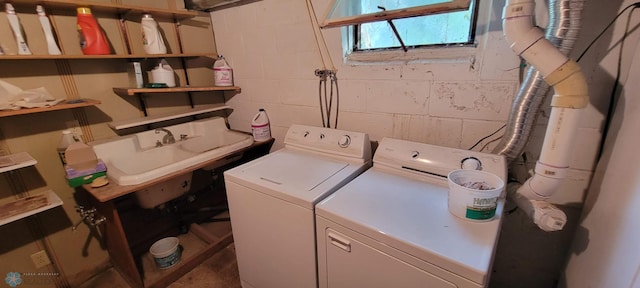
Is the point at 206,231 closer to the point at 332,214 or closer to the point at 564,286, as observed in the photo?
the point at 332,214

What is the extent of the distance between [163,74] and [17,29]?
2.19 ft

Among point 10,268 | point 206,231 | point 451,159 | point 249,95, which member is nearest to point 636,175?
point 451,159

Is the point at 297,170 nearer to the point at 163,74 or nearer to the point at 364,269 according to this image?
the point at 364,269

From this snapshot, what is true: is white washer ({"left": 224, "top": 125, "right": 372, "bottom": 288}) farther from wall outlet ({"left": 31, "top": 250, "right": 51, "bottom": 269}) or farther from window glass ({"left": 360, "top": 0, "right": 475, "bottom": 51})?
wall outlet ({"left": 31, "top": 250, "right": 51, "bottom": 269})

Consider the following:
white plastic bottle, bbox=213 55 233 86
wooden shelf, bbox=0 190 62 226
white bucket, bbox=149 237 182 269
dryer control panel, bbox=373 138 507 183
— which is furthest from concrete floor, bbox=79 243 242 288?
white plastic bottle, bbox=213 55 233 86

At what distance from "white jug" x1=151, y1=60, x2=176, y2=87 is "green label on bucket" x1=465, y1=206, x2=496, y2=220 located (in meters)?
1.96

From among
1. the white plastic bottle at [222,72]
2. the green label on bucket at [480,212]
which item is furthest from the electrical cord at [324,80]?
the green label on bucket at [480,212]

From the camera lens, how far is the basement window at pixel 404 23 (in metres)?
1.14

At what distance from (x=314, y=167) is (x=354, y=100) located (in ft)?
1.66

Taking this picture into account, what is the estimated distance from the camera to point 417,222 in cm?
89

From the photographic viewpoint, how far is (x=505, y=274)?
1357 millimetres

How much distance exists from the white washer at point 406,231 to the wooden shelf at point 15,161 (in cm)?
142

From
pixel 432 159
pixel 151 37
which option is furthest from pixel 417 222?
pixel 151 37

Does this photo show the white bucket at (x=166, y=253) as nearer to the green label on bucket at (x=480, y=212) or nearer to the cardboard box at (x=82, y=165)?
the cardboard box at (x=82, y=165)
